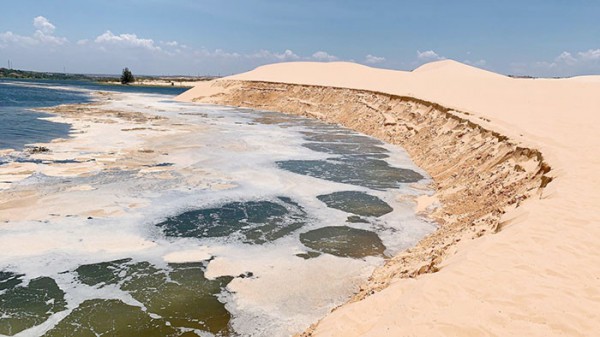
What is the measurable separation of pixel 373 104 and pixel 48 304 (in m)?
32.0

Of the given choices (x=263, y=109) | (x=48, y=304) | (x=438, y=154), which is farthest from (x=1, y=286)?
(x=263, y=109)

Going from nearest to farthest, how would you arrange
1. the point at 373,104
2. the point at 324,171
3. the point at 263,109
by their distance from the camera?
the point at 324,171 < the point at 373,104 < the point at 263,109

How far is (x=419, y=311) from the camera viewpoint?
494 centimetres

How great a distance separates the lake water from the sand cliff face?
77 centimetres

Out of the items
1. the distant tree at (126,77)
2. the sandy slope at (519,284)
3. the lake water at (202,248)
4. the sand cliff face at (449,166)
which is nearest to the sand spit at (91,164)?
the lake water at (202,248)

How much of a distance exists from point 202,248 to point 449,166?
1140 cm

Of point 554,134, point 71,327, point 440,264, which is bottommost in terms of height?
point 71,327

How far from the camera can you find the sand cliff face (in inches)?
328

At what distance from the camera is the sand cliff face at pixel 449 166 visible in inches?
328

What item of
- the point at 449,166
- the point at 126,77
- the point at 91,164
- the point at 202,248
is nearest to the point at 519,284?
the point at 202,248

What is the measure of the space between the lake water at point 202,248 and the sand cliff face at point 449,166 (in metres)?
0.77

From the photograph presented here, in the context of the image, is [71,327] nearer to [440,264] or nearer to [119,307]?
[119,307]

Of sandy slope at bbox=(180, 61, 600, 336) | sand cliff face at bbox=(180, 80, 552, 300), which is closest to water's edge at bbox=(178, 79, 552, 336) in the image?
sand cliff face at bbox=(180, 80, 552, 300)

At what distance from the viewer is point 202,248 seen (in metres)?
9.57
